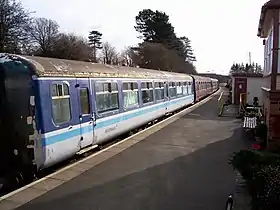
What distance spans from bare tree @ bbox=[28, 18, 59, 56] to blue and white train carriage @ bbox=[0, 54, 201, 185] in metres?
31.2

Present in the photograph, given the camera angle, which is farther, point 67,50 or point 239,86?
point 67,50

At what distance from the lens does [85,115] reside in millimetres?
10539

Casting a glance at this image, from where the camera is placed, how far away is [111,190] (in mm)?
7859

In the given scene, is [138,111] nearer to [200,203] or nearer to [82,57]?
[200,203]

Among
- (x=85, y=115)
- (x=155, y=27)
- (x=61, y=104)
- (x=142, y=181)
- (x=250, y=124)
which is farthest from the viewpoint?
(x=155, y=27)

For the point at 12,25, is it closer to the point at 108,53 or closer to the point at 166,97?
the point at 166,97

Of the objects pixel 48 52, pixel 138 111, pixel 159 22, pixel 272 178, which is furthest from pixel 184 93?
pixel 159 22

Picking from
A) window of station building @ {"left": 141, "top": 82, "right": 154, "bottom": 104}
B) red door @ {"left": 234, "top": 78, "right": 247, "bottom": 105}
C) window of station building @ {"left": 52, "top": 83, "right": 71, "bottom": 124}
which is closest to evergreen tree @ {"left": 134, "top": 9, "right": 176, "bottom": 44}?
red door @ {"left": 234, "top": 78, "right": 247, "bottom": 105}

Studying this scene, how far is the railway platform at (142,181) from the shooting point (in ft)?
23.2

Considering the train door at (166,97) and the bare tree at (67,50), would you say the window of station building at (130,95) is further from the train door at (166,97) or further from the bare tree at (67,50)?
the bare tree at (67,50)

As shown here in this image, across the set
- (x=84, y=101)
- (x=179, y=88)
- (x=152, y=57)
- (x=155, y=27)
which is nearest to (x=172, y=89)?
(x=179, y=88)

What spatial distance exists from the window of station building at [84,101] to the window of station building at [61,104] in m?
0.80

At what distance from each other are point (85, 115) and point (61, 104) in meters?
1.40

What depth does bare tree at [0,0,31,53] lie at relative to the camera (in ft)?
95.0
